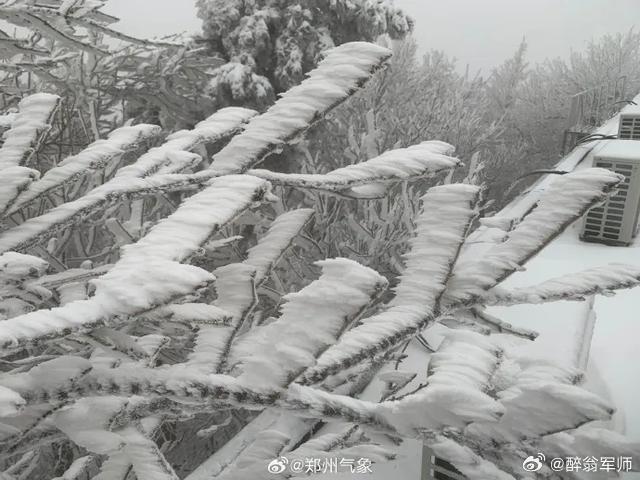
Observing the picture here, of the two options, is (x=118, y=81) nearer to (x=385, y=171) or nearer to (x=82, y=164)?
(x=82, y=164)

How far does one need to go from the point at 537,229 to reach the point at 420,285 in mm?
254

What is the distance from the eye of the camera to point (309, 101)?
3.60ft

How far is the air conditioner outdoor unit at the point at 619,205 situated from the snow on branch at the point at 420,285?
4.72 metres

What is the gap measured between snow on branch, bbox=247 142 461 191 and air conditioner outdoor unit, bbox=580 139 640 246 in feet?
15.4

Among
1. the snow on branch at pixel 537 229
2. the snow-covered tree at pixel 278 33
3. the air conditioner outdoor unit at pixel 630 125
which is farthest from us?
the snow-covered tree at pixel 278 33

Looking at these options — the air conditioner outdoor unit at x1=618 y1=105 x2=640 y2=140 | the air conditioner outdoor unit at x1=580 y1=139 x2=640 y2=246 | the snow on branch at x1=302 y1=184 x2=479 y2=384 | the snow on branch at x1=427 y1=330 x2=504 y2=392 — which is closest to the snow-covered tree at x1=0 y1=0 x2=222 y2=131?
the air conditioner outdoor unit at x1=580 y1=139 x2=640 y2=246

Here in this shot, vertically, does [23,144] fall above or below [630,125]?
above

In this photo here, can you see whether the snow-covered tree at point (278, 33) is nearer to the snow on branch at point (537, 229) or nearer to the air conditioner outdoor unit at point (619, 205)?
the air conditioner outdoor unit at point (619, 205)

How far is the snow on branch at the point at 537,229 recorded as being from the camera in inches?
39.8

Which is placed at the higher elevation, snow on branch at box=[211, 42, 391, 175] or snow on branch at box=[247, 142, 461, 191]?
snow on branch at box=[211, 42, 391, 175]

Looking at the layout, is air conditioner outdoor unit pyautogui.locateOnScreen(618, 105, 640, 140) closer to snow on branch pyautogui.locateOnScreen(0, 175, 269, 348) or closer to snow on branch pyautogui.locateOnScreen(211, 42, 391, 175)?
snow on branch pyautogui.locateOnScreen(211, 42, 391, 175)

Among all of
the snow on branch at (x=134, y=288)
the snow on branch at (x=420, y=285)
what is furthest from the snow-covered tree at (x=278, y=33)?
the snow on branch at (x=134, y=288)

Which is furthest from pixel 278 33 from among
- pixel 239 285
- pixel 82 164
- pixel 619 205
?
pixel 239 285

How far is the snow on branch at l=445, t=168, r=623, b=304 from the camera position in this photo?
3.32 ft
